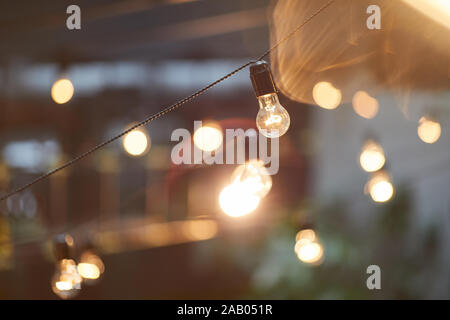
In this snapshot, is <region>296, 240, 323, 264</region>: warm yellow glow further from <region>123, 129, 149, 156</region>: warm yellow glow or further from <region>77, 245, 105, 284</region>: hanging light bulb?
<region>123, 129, 149, 156</region>: warm yellow glow

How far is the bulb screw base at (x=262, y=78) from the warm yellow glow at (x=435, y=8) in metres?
0.68

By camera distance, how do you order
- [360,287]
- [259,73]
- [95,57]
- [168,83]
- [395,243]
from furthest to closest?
[168,83]
[95,57]
[395,243]
[360,287]
[259,73]

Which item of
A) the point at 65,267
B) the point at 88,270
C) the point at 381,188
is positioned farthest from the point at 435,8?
the point at 88,270

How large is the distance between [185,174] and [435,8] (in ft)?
11.3

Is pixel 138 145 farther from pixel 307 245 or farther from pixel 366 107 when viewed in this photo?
pixel 307 245

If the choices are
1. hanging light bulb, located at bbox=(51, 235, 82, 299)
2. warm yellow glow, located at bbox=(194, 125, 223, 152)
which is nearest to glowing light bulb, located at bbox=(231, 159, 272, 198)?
hanging light bulb, located at bbox=(51, 235, 82, 299)

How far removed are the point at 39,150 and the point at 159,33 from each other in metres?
1.63

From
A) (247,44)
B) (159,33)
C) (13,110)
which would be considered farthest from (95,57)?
(247,44)

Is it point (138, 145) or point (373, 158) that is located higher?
point (138, 145)

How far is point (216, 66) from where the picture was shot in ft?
14.8

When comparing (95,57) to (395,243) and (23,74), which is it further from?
(395,243)

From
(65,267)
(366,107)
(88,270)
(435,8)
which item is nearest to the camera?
(435,8)

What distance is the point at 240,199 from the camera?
152cm

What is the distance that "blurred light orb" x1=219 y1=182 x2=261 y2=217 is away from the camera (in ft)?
4.95
